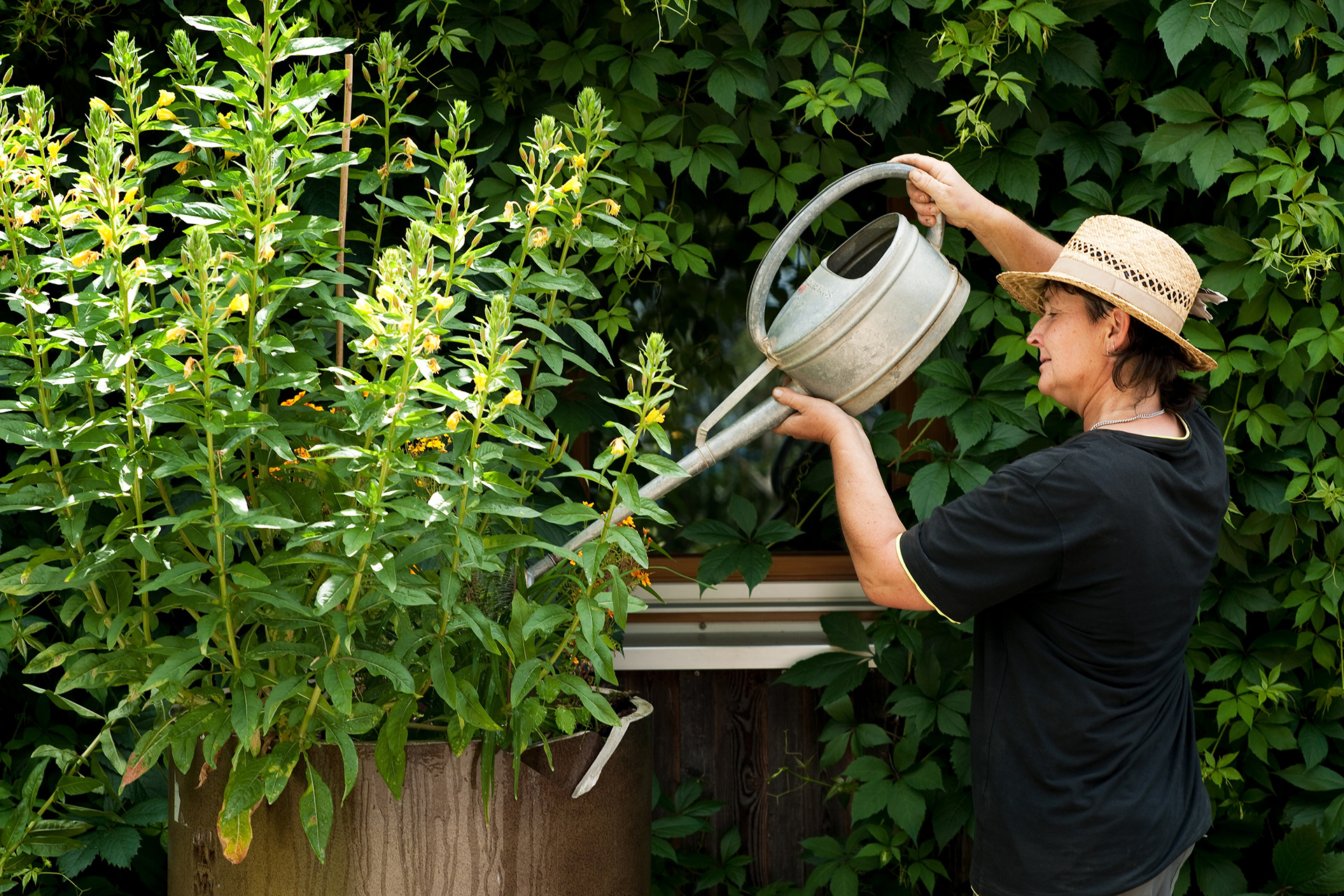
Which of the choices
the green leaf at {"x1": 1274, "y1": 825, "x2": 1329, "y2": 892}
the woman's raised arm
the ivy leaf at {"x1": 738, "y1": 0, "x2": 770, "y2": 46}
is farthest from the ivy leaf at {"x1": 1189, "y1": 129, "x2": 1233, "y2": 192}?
the green leaf at {"x1": 1274, "y1": 825, "x2": 1329, "y2": 892}

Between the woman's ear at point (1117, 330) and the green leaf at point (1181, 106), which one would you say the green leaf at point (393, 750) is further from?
the green leaf at point (1181, 106)

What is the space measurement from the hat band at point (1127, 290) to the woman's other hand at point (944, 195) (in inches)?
9.8

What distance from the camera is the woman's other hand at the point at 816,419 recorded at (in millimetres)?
1382

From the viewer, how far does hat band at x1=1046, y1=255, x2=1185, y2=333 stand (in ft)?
4.33

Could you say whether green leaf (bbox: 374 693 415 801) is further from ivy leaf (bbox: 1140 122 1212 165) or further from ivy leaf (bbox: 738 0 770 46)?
ivy leaf (bbox: 1140 122 1212 165)

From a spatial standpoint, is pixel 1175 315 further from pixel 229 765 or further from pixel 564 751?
pixel 229 765

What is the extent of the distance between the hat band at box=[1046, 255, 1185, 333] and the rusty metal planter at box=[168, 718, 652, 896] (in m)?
0.80

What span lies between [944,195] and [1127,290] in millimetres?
326

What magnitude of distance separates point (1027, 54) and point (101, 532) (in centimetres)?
158

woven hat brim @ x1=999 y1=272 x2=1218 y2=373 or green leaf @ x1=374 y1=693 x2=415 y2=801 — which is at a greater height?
woven hat brim @ x1=999 y1=272 x2=1218 y2=373

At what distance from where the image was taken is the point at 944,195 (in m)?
1.55

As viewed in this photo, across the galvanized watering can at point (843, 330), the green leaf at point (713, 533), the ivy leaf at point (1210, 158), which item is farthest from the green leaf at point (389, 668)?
the ivy leaf at point (1210, 158)

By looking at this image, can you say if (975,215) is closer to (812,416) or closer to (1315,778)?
(812,416)

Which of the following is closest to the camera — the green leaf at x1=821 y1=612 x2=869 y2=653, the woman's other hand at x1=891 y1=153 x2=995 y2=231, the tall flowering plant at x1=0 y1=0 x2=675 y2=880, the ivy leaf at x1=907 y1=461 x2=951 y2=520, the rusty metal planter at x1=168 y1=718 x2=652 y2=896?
the tall flowering plant at x1=0 y1=0 x2=675 y2=880
